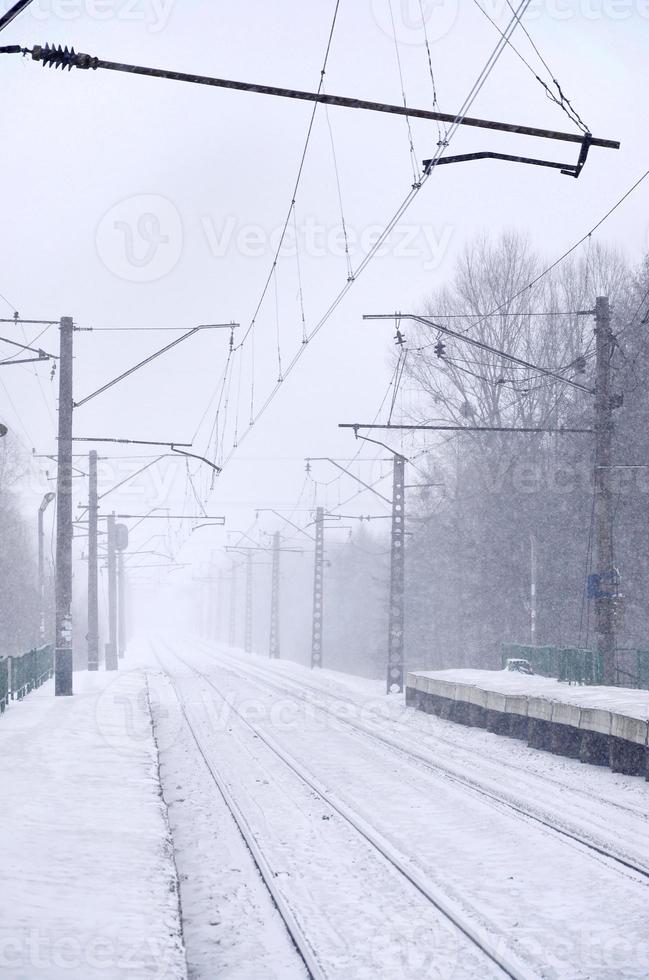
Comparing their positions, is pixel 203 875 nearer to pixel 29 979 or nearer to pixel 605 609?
pixel 29 979

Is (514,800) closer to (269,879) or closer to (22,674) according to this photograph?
(269,879)

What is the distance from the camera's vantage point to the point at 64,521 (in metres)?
25.3

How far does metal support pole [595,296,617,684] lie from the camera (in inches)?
862

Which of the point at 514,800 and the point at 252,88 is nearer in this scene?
the point at 252,88

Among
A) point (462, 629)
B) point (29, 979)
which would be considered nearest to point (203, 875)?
point (29, 979)

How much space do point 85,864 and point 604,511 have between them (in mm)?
15908

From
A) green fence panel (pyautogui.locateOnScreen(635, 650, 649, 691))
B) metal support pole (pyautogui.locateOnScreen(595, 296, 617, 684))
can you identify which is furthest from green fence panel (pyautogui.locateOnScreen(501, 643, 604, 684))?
metal support pole (pyautogui.locateOnScreen(595, 296, 617, 684))

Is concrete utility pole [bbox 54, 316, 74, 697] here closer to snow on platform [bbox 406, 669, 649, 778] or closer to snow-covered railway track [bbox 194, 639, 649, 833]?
snow-covered railway track [bbox 194, 639, 649, 833]

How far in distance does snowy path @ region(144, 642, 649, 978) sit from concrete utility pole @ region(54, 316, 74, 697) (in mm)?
7743

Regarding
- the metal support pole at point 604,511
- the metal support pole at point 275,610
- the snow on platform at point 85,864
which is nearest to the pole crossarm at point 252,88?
the snow on platform at point 85,864

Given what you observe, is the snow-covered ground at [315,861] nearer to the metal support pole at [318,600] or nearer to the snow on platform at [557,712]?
the snow on platform at [557,712]

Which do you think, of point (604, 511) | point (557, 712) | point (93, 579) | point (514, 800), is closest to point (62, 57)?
point (514, 800)

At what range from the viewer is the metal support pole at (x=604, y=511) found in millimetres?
21906

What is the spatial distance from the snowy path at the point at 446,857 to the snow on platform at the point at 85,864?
737 mm
